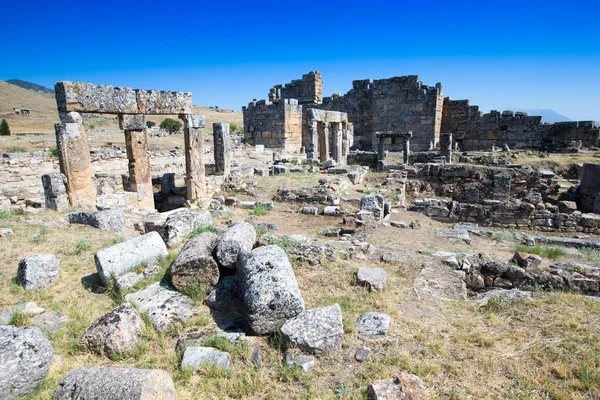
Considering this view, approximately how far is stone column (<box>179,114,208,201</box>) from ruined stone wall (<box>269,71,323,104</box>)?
16.9 meters

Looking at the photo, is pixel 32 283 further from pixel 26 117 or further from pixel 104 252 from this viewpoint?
pixel 26 117

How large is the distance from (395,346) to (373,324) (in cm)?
41

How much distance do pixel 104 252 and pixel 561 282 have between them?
779cm

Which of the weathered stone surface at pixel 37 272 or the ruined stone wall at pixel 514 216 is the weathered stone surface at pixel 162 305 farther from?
the ruined stone wall at pixel 514 216

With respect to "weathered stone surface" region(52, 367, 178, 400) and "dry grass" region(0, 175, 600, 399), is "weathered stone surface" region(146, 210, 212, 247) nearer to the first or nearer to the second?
"dry grass" region(0, 175, 600, 399)

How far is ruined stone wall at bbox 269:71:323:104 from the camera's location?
28.3 metres

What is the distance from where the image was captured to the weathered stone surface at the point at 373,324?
4234mm

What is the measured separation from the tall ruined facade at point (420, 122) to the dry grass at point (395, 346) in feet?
61.8

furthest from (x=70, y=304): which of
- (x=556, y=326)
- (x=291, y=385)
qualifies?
(x=556, y=326)

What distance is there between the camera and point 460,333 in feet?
13.9

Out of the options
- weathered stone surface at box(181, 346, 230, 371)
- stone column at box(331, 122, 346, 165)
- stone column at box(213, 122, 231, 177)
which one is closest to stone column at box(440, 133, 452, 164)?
stone column at box(331, 122, 346, 165)

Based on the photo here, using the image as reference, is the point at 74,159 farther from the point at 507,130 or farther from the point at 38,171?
the point at 507,130

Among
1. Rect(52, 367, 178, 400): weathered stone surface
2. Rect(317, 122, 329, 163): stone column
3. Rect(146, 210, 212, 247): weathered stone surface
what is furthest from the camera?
Rect(317, 122, 329, 163): stone column

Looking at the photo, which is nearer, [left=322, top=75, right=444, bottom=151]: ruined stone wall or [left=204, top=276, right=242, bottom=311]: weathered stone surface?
[left=204, top=276, right=242, bottom=311]: weathered stone surface
